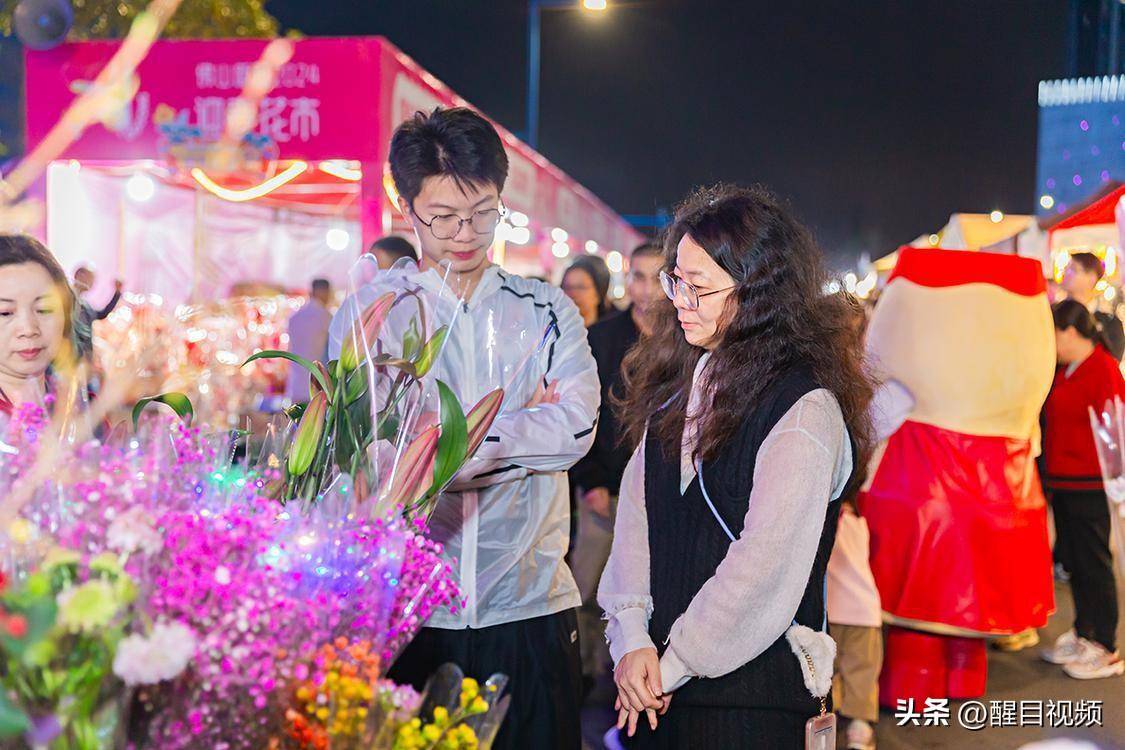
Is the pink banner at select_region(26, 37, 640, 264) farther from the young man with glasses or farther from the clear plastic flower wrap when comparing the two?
the clear plastic flower wrap

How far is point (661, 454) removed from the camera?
215cm

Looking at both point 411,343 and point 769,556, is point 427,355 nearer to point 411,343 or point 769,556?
point 411,343

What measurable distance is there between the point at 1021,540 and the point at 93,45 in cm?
718

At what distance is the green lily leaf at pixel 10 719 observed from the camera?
41.3 inches

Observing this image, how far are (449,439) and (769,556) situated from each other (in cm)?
62

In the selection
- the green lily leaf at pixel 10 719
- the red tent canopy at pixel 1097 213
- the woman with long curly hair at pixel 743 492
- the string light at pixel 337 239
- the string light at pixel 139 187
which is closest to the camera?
the green lily leaf at pixel 10 719

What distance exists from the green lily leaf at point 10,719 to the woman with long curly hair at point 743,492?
3.72 feet

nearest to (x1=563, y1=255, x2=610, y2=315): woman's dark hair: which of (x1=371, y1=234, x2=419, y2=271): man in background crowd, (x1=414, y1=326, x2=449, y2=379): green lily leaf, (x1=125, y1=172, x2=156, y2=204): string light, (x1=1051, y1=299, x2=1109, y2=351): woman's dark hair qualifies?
(x1=371, y1=234, x2=419, y2=271): man in background crowd

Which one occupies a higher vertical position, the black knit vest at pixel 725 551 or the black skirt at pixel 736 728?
the black knit vest at pixel 725 551

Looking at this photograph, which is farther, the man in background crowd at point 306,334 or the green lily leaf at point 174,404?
the man in background crowd at point 306,334

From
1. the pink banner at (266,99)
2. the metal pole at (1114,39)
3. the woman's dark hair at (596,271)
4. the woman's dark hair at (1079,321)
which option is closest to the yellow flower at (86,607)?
the woman's dark hair at (596,271)

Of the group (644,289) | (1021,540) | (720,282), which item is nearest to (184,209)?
(644,289)

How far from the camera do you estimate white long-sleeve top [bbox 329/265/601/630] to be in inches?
93.7

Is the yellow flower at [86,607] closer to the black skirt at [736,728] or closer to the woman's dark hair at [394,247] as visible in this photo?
the black skirt at [736,728]
